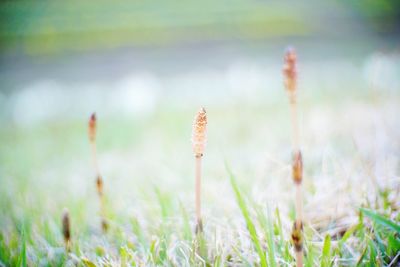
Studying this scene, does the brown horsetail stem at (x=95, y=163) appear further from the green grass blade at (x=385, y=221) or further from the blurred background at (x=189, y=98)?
the green grass blade at (x=385, y=221)

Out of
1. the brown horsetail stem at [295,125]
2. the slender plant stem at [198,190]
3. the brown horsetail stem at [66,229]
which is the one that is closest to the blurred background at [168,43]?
the brown horsetail stem at [66,229]

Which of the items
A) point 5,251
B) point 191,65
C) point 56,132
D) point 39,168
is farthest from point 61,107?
point 5,251

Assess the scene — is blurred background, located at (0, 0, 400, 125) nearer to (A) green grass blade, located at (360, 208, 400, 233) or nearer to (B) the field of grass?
(B) the field of grass

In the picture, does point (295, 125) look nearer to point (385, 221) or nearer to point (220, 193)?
point (385, 221)

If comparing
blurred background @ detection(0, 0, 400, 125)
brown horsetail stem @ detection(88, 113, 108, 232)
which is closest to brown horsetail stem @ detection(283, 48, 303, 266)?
brown horsetail stem @ detection(88, 113, 108, 232)

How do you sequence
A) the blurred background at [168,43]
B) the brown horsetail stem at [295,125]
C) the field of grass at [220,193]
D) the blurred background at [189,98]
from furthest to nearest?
the blurred background at [168,43], the blurred background at [189,98], the field of grass at [220,193], the brown horsetail stem at [295,125]

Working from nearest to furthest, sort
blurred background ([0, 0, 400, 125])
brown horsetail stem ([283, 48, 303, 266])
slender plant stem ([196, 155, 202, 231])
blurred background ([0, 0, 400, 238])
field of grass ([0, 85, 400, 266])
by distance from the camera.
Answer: brown horsetail stem ([283, 48, 303, 266]), slender plant stem ([196, 155, 202, 231]), field of grass ([0, 85, 400, 266]), blurred background ([0, 0, 400, 238]), blurred background ([0, 0, 400, 125])

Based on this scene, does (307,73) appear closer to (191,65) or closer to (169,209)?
(191,65)
